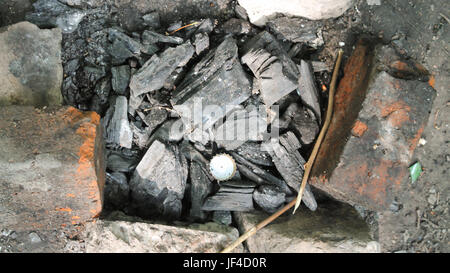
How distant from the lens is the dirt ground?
311 cm

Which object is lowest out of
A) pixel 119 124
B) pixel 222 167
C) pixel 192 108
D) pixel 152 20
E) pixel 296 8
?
pixel 222 167

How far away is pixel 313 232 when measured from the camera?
2627mm

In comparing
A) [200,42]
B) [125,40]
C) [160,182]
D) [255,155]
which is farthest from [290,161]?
[125,40]

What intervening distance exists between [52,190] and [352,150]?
2270 mm

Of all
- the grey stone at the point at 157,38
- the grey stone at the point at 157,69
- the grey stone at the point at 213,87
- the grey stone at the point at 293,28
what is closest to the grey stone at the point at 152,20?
the grey stone at the point at 157,38

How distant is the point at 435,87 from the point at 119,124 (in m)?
3.03

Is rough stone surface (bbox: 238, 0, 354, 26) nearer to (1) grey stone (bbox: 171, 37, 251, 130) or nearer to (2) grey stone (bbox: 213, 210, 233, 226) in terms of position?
(1) grey stone (bbox: 171, 37, 251, 130)

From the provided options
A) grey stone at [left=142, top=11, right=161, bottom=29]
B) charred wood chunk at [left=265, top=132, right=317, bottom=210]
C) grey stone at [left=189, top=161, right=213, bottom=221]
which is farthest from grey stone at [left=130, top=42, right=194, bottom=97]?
charred wood chunk at [left=265, top=132, right=317, bottom=210]

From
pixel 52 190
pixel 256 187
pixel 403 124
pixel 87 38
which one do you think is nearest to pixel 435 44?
pixel 403 124

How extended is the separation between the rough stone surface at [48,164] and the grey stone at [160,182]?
0.46m

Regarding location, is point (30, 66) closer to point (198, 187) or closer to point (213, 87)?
point (213, 87)

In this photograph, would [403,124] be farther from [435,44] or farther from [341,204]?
[435,44]

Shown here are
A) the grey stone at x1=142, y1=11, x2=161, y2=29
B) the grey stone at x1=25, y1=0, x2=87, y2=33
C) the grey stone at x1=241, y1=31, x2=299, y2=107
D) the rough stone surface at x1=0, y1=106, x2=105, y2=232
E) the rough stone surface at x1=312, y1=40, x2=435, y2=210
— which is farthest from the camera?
the grey stone at x1=142, y1=11, x2=161, y2=29

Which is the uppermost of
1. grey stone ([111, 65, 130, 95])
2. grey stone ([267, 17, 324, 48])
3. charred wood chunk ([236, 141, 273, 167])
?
grey stone ([267, 17, 324, 48])
